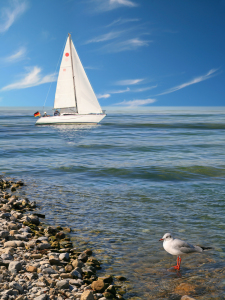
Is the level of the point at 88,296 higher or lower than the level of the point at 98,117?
lower

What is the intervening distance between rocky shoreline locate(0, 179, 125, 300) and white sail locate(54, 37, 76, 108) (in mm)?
44123

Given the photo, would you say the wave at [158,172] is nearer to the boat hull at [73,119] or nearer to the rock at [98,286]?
the rock at [98,286]

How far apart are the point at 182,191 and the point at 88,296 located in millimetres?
9054

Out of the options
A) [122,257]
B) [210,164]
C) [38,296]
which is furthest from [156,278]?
[210,164]

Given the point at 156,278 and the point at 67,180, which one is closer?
the point at 156,278

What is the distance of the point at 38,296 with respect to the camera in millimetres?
5324

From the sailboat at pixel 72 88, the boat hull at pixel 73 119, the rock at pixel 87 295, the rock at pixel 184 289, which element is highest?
the sailboat at pixel 72 88

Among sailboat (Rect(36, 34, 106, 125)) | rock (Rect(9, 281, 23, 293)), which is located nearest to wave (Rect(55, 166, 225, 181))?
rock (Rect(9, 281, 23, 293))

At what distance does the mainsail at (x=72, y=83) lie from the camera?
51750mm

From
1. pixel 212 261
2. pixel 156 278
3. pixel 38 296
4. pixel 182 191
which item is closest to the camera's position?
pixel 38 296

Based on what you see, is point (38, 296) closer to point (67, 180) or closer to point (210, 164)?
point (67, 180)

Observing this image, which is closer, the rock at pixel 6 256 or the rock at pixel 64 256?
the rock at pixel 6 256

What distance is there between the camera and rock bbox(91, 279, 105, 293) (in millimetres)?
A: 5910

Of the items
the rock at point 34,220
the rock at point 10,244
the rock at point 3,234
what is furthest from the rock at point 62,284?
the rock at point 34,220
